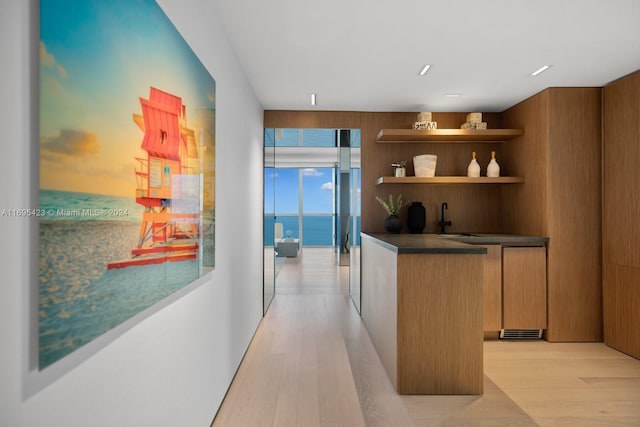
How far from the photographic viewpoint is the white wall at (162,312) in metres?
0.67

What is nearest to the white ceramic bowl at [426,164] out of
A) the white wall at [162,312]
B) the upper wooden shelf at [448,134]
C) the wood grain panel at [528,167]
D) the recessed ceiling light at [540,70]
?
the upper wooden shelf at [448,134]

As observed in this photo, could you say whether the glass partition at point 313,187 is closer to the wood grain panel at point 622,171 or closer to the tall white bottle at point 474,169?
the tall white bottle at point 474,169

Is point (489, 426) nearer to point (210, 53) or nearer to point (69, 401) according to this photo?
point (69, 401)

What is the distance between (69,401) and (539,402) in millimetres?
2725

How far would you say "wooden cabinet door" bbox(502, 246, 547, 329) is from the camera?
3592 mm

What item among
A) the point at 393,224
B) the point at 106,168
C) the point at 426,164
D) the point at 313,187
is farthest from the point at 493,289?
the point at 313,187

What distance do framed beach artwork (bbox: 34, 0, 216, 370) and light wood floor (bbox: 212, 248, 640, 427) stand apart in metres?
1.39

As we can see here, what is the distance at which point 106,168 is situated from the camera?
36.7 inches

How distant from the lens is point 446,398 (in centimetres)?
245

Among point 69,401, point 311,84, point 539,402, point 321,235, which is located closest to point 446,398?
point 539,402

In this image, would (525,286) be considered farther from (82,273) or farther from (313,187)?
(313,187)

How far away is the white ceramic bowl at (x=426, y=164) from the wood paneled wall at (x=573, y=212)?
112cm

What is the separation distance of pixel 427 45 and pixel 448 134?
5.29 feet

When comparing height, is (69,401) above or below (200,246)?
below
